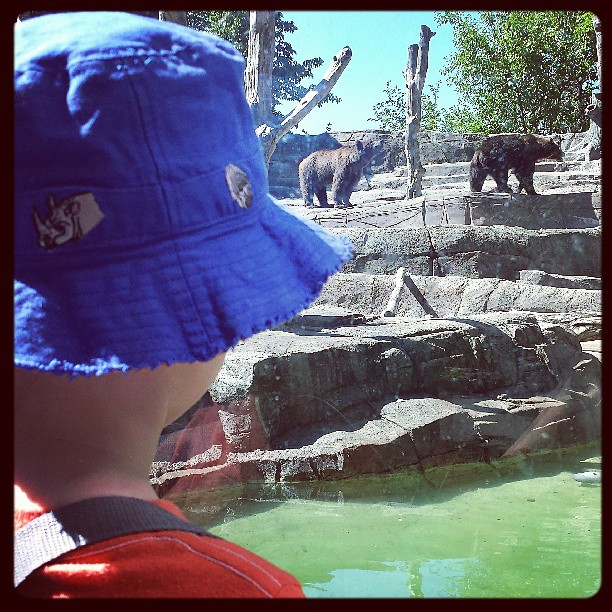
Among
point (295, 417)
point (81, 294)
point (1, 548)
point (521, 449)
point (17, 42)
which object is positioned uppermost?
point (17, 42)

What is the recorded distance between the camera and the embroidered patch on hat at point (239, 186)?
1.51 feet

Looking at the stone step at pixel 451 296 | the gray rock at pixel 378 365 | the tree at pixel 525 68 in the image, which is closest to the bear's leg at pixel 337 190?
the tree at pixel 525 68

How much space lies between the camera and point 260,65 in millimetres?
3924

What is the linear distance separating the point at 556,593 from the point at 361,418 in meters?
1.12

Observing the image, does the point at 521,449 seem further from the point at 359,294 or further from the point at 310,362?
the point at 359,294

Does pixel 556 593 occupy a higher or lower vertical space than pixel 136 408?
lower

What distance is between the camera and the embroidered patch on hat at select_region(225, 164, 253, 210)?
Answer: 1.51 ft

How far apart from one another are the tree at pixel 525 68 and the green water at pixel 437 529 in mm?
1979

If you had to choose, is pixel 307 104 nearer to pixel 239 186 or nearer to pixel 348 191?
pixel 348 191

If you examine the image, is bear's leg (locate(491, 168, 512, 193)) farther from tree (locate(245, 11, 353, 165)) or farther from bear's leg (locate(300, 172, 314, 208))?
tree (locate(245, 11, 353, 165))

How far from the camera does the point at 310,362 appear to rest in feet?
8.69

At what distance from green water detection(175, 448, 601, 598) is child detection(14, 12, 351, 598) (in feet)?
3.34

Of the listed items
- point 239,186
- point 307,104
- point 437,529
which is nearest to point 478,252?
point 307,104

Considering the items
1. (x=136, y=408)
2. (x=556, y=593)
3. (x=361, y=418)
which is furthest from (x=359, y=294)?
(x=136, y=408)
